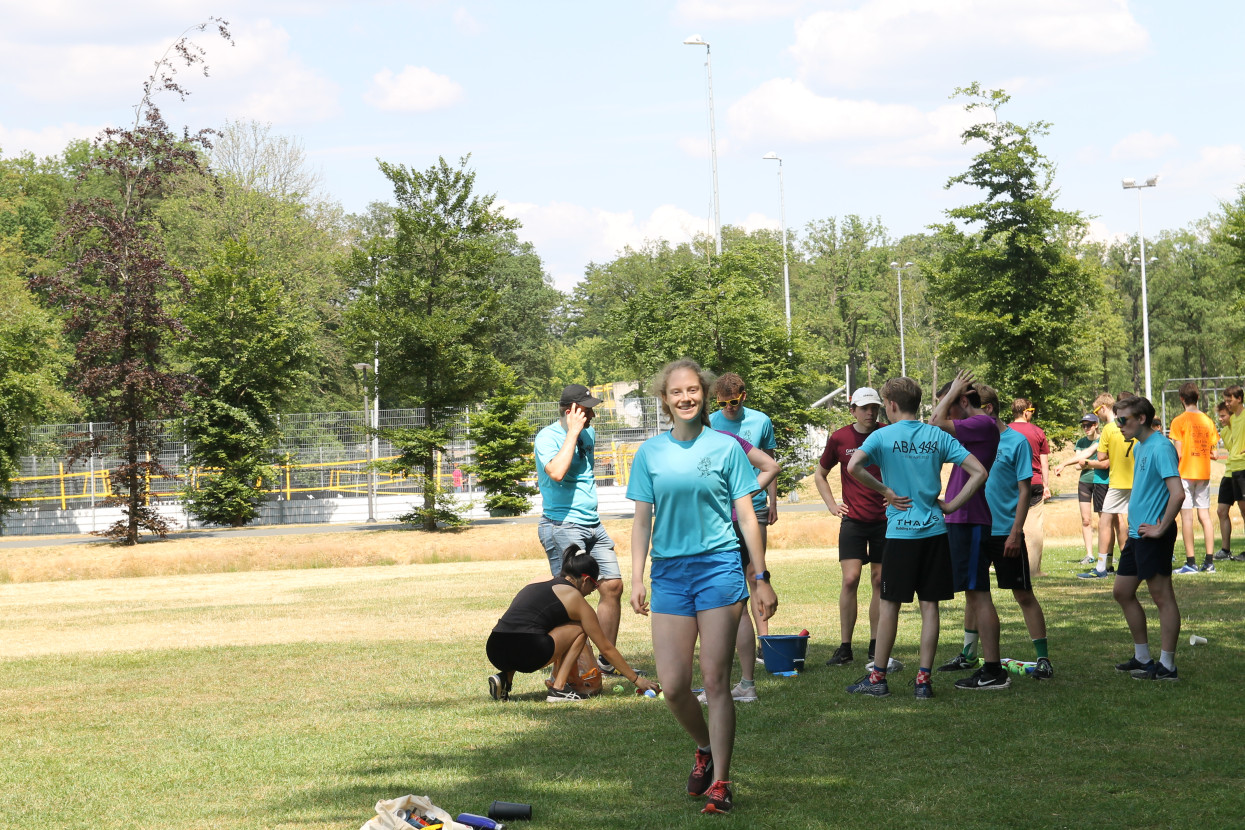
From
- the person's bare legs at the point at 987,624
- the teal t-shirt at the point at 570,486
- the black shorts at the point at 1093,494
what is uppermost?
the teal t-shirt at the point at 570,486

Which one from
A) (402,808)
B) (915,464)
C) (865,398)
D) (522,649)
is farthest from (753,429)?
(402,808)

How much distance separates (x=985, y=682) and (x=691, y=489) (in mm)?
3567

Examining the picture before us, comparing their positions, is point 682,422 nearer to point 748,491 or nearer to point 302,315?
point 748,491

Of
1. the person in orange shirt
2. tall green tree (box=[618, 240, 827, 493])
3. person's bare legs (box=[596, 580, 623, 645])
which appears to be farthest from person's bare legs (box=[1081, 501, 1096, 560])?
Result: tall green tree (box=[618, 240, 827, 493])

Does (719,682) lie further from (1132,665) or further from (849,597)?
(1132,665)

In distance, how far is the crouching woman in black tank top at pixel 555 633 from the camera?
7793 mm

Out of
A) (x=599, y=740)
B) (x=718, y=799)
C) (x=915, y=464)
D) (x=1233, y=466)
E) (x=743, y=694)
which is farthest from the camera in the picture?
(x=1233, y=466)

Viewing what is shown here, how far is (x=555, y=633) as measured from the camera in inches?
311

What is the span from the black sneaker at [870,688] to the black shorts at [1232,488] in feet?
29.1

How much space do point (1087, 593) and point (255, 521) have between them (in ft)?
76.2

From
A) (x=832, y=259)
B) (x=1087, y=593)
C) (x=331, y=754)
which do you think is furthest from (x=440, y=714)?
(x=832, y=259)

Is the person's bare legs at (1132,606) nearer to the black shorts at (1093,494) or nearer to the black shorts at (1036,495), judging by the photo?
the black shorts at (1036,495)

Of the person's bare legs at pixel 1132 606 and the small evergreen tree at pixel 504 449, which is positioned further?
the small evergreen tree at pixel 504 449

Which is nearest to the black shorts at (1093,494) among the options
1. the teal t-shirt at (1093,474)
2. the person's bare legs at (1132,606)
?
the teal t-shirt at (1093,474)
